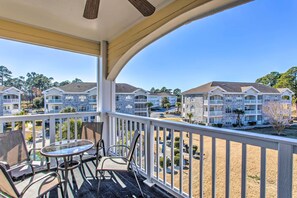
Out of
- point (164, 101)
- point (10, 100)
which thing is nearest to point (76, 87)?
point (10, 100)

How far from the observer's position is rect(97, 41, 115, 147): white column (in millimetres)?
3730

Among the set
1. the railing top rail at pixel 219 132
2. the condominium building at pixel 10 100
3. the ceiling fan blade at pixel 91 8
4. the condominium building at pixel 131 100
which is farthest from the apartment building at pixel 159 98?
the condominium building at pixel 10 100

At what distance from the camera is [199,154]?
1.89 meters

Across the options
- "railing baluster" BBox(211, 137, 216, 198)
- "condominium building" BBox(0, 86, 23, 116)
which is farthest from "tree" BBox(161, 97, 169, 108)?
"condominium building" BBox(0, 86, 23, 116)

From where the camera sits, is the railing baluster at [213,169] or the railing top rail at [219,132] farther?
the railing baluster at [213,169]

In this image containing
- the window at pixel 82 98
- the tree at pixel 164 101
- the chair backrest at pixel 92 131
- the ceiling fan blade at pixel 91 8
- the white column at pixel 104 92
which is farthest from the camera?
the white column at pixel 104 92

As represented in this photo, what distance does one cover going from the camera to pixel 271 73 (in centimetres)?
121

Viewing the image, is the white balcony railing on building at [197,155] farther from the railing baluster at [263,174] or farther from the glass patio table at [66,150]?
the glass patio table at [66,150]

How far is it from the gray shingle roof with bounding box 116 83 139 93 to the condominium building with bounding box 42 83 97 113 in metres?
0.60

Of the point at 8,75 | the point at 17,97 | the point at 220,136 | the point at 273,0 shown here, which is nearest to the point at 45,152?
the point at 17,97

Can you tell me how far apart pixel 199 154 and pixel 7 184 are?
6.03 feet

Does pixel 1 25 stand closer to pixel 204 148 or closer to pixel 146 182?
pixel 146 182

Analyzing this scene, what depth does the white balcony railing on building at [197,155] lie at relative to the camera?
1244mm

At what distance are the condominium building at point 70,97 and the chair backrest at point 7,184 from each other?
6.50ft
